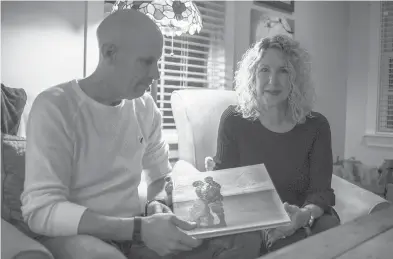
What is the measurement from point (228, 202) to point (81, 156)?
344 mm

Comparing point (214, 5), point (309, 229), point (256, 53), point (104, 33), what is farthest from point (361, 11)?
point (104, 33)

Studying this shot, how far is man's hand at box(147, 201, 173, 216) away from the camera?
98 cm

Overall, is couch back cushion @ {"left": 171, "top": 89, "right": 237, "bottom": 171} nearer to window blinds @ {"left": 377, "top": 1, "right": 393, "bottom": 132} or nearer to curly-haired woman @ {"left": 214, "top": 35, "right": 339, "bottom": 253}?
curly-haired woman @ {"left": 214, "top": 35, "right": 339, "bottom": 253}

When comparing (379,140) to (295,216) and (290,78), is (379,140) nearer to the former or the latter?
(290,78)

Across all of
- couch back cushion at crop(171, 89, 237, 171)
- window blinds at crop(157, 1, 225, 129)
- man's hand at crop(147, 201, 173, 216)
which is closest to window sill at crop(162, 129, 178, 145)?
window blinds at crop(157, 1, 225, 129)

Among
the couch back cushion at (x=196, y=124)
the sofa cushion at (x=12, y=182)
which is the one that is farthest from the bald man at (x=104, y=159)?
the couch back cushion at (x=196, y=124)

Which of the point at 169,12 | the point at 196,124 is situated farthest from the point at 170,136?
the point at 169,12

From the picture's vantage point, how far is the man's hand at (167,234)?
79cm

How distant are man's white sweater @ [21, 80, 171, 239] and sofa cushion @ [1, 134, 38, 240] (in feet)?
0.59

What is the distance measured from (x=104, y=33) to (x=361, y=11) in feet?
6.91

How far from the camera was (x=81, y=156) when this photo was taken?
89 centimetres

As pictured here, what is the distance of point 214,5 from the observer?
6.87 ft

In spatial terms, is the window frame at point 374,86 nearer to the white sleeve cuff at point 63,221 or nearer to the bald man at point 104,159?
the bald man at point 104,159

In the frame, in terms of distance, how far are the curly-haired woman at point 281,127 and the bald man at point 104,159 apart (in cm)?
33
